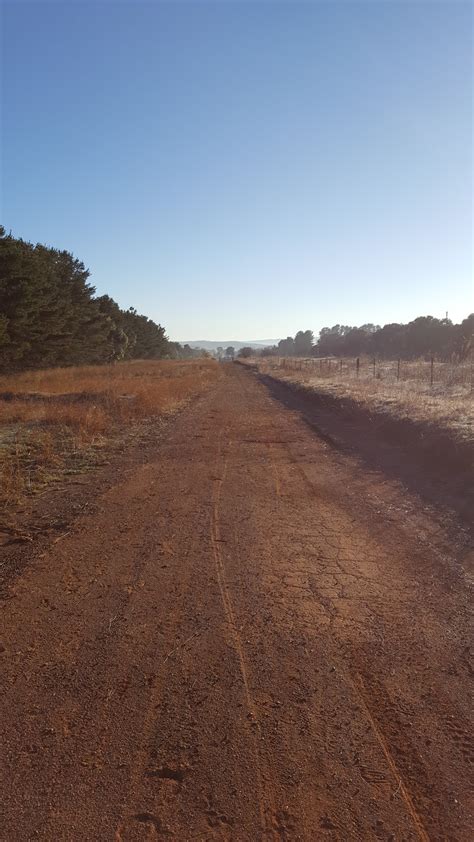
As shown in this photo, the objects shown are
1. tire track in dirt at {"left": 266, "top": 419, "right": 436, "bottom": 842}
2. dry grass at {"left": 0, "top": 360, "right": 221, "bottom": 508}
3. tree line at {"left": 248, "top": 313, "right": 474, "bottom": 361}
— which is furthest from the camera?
tree line at {"left": 248, "top": 313, "right": 474, "bottom": 361}

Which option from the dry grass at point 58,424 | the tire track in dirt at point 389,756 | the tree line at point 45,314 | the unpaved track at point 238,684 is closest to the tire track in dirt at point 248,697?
the unpaved track at point 238,684

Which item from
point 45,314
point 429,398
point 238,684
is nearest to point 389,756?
point 238,684

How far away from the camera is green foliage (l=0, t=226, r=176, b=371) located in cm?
2823

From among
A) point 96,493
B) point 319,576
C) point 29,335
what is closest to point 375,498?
point 319,576

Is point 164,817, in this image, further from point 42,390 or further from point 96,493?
point 42,390

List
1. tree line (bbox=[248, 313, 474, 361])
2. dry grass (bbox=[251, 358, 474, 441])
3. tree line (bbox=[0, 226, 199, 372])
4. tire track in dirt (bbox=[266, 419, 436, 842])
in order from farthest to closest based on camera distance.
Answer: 1. tree line (bbox=[248, 313, 474, 361])
2. tree line (bbox=[0, 226, 199, 372])
3. dry grass (bbox=[251, 358, 474, 441])
4. tire track in dirt (bbox=[266, 419, 436, 842])

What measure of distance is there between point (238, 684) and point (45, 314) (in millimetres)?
34449

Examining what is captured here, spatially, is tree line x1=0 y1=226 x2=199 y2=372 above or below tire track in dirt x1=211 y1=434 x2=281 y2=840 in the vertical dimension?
above

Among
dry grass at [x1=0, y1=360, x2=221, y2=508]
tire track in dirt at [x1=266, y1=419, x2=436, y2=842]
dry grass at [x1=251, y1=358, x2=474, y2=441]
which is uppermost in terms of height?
dry grass at [x1=251, y1=358, x2=474, y2=441]

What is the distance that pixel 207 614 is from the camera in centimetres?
423

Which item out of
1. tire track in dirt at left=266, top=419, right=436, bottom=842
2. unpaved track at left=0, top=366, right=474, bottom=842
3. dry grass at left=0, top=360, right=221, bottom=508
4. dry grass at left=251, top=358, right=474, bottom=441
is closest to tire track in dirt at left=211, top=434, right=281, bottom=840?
unpaved track at left=0, top=366, right=474, bottom=842

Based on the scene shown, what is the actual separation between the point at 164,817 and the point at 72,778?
52 centimetres

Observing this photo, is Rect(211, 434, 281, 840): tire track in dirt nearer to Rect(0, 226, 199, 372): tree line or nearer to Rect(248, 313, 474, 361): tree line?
Rect(0, 226, 199, 372): tree line

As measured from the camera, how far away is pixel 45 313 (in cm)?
3447
